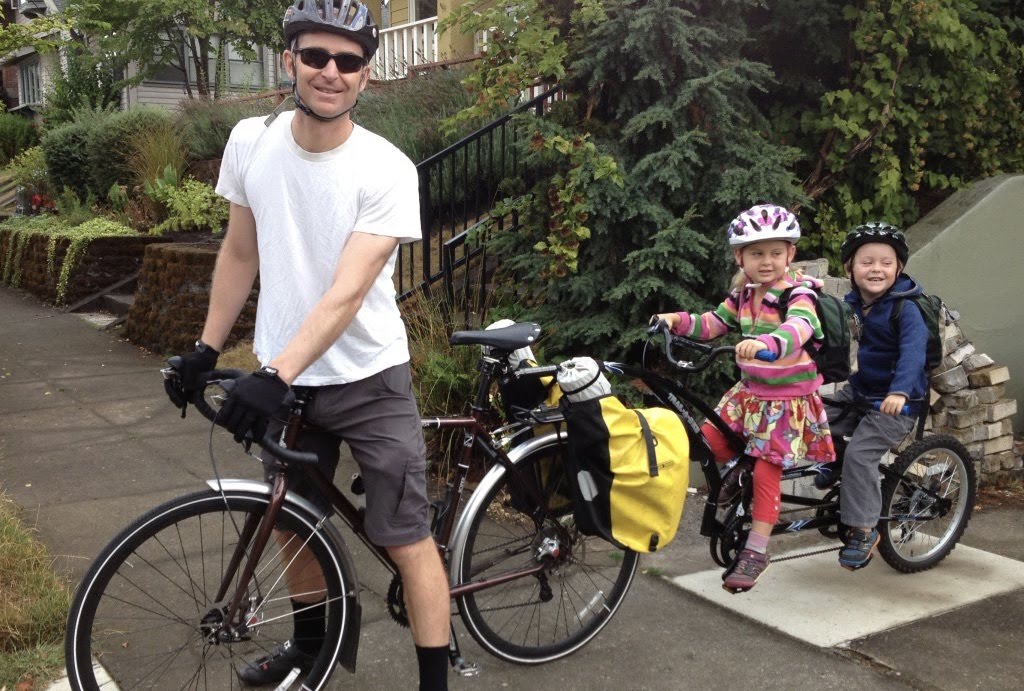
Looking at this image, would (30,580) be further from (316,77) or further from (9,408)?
(9,408)

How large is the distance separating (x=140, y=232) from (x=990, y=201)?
856 centimetres

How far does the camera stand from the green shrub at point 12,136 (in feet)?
84.0

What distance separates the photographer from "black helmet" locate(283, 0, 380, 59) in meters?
2.57

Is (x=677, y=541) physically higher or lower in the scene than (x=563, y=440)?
lower

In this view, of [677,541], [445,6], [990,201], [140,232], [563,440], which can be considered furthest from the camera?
[445,6]

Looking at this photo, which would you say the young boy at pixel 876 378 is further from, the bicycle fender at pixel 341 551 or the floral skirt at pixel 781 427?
the bicycle fender at pixel 341 551

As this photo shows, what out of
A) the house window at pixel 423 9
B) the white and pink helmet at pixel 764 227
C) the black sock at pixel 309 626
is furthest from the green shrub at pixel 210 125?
the black sock at pixel 309 626

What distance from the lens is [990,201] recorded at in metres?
6.43

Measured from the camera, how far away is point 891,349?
13.4ft

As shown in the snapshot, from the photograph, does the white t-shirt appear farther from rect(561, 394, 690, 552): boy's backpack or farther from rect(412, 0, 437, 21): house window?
rect(412, 0, 437, 21): house window

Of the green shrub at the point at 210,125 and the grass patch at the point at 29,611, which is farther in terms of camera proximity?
the green shrub at the point at 210,125

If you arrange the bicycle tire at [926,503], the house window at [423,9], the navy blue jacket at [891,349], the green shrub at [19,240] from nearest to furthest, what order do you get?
the navy blue jacket at [891,349], the bicycle tire at [926,503], the green shrub at [19,240], the house window at [423,9]

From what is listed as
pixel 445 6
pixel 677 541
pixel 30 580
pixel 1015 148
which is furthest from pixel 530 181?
pixel 445 6

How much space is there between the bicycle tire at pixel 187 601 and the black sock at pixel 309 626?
3 centimetres
